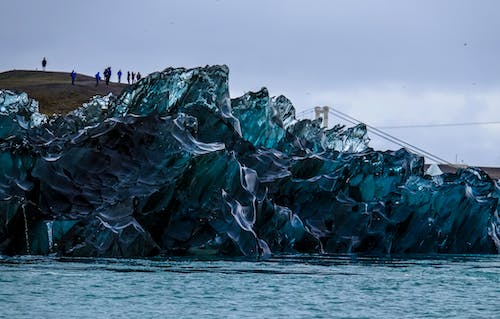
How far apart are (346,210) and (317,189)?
1.19m

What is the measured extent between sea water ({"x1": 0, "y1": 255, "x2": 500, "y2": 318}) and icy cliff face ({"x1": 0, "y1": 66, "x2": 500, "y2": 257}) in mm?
1421

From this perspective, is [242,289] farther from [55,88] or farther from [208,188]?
[55,88]

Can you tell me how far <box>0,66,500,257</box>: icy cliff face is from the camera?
36.3 m

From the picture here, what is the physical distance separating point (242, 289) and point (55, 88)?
5633 centimetres

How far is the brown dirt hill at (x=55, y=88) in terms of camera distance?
79375 millimetres

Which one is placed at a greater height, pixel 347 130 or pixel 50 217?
pixel 347 130

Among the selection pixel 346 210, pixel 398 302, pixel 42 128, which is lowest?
pixel 398 302

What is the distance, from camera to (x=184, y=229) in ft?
122

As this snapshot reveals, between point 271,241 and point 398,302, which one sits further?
point 271,241

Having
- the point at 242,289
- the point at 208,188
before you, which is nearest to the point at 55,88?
the point at 208,188

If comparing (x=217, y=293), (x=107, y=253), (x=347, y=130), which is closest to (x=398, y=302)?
(x=217, y=293)

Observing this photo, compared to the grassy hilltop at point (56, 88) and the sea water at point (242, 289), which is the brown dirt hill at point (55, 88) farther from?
the sea water at point (242, 289)

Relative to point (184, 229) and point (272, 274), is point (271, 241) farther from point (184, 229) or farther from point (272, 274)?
point (272, 274)

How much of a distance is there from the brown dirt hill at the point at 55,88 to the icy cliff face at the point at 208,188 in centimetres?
2952
